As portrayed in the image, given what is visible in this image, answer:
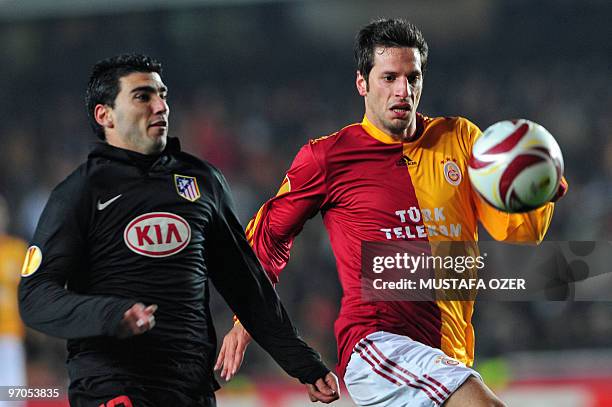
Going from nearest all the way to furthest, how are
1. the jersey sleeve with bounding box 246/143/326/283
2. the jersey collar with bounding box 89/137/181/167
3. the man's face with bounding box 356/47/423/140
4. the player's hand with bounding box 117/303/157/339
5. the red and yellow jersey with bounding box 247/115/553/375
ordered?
the player's hand with bounding box 117/303/157/339 < the jersey collar with bounding box 89/137/181/167 < the red and yellow jersey with bounding box 247/115/553/375 < the man's face with bounding box 356/47/423/140 < the jersey sleeve with bounding box 246/143/326/283

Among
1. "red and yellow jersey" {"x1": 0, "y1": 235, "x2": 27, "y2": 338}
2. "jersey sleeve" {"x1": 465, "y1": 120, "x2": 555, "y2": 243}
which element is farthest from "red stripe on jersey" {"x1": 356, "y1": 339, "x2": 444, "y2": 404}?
"red and yellow jersey" {"x1": 0, "y1": 235, "x2": 27, "y2": 338}

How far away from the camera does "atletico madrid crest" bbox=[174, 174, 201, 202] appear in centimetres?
362

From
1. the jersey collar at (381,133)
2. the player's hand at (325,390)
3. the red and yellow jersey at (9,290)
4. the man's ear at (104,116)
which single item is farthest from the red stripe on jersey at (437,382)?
the red and yellow jersey at (9,290)

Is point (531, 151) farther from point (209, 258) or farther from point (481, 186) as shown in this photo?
point (209, 258)

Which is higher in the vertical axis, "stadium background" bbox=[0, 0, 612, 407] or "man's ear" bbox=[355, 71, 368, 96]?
"stadium background" bbox=[0, 0, 612, 407]

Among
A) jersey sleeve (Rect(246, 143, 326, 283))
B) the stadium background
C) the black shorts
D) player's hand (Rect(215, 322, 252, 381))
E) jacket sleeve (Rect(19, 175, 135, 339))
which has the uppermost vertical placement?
the stadium background

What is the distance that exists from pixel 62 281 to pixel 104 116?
2.57 feet

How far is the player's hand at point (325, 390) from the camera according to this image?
372 cm

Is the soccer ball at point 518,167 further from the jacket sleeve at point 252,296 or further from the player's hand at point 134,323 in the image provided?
the player's hand at point 134,323

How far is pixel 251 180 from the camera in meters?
9.83

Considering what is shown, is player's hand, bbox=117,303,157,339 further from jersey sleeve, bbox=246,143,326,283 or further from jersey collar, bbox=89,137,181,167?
jersey sleeve, bbox=246,143,326,283

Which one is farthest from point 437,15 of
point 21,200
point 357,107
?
point 21,200

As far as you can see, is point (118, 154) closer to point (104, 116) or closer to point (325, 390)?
point (104, 116)

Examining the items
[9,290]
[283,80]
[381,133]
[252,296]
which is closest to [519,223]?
[381,133]
